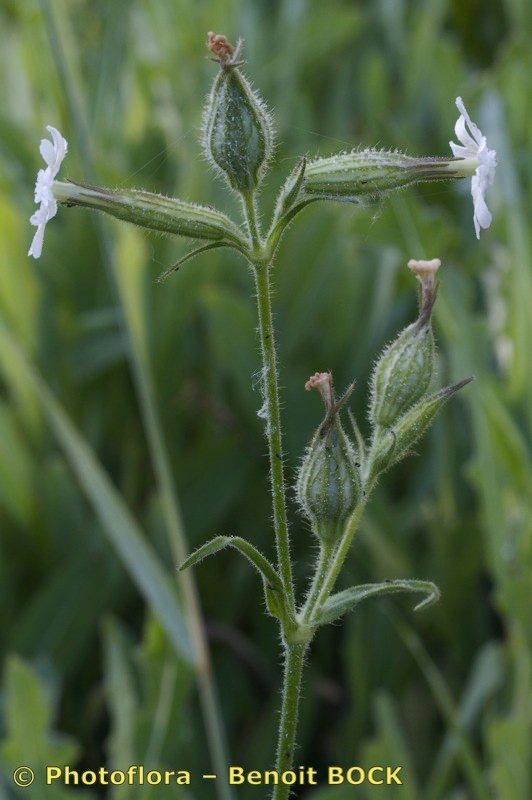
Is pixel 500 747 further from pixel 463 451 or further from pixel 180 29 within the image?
pixel 180 29

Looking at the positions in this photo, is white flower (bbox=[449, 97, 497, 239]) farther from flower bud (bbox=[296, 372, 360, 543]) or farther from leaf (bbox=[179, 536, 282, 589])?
leaf (bbox=[179, 536, 282, 589])

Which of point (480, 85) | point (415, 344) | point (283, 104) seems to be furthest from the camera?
point (283, 104)

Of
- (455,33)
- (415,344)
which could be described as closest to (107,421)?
(415,344)

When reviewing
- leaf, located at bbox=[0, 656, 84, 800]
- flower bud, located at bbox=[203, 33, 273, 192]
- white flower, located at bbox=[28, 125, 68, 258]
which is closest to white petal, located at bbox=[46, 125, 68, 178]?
white flower, located at bbox=[28, 125, 68, 258]

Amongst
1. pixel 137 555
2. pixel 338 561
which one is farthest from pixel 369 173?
pixel 137 555

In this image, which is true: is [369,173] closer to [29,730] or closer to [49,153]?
[49,153]

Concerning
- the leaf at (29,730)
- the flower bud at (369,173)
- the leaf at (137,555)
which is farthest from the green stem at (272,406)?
the leaf at (29,730)

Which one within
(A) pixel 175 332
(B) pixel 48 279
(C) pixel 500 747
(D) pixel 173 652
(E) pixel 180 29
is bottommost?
(C) pixel 500 747
